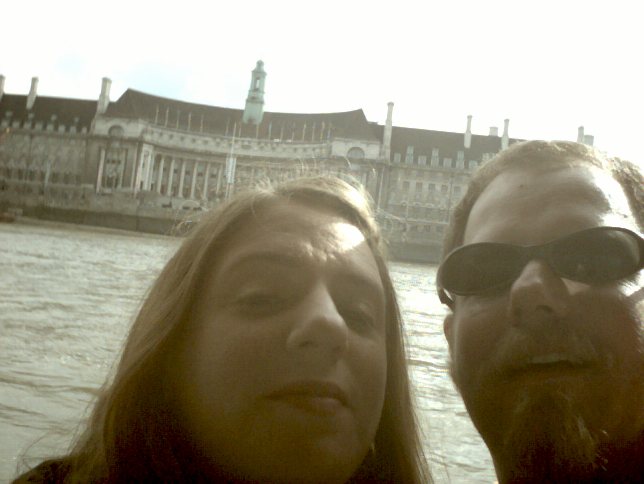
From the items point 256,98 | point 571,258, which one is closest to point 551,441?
Result: point 571,258

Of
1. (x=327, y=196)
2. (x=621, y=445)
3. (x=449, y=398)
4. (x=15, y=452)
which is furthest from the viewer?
(x=449, y=398)

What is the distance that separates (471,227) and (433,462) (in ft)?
3.71

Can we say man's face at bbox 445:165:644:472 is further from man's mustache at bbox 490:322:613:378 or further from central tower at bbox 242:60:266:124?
central tower at bbox 242:60:266:124

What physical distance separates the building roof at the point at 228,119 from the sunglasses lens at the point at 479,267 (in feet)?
204

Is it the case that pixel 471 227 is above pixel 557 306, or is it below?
above

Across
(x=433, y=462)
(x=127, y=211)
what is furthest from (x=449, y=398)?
(x=127, y=211)

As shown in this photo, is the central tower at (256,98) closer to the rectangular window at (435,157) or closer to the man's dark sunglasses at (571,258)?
the rectangular window at (435,157)

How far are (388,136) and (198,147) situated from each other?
19.3 m

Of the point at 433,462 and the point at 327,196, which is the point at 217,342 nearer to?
the point at 327,196

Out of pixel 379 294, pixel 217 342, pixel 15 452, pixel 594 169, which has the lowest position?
pixel 15 452

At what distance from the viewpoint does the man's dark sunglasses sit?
1.51 meters

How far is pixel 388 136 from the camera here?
6353cm

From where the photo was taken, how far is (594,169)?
1.75 meters

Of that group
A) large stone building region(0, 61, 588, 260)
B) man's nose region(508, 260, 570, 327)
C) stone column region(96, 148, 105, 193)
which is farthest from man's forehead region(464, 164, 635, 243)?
stone column region(96, 148, 105, 193)
